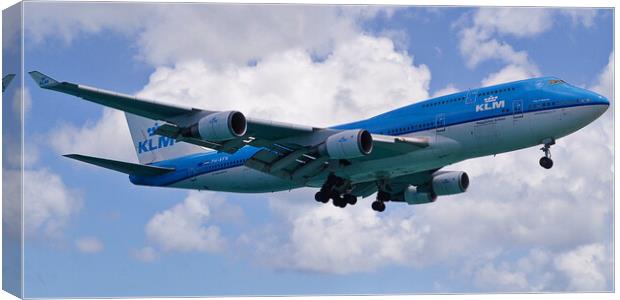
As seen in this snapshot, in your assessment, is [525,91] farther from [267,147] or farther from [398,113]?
[267,147]

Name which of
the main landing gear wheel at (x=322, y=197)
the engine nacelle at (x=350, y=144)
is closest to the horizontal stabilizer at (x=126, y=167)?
the main landing gear wheel at (x=322, y=197)

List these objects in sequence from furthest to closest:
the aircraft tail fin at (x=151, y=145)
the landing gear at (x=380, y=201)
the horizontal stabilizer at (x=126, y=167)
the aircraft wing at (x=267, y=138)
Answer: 1. the aircraft tail fin at (x=151, y=145)
2. the landing gear at (x=380, y=201)
3. the horizontal stabilizer at (x=126, y=167)
4. the aircraft wing at (x=267, y=138)

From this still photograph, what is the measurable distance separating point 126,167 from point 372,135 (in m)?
12.3

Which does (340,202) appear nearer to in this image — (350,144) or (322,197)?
(322,197)

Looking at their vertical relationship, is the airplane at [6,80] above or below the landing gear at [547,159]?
A: above

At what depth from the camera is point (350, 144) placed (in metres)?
34.9

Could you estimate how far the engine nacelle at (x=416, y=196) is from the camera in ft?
142

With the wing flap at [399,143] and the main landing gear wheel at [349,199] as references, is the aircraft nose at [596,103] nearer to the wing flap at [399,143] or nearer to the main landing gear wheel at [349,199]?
the wing flap at [399,143]

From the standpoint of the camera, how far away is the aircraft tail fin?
151 feet

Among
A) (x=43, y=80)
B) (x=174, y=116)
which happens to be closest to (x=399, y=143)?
(x=174, y=116)

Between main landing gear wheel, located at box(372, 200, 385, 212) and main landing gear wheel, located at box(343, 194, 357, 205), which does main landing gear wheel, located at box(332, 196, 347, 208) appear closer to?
main landing gear wheel, located at box(343, 194, 357, 205)

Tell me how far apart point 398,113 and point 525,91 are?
5.26 m

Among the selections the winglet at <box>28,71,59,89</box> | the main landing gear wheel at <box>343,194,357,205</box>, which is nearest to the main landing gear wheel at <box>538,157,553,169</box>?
the main landing gear wheel at <box>343,194,357,205</box>

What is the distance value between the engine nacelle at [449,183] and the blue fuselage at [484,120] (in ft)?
14.7
